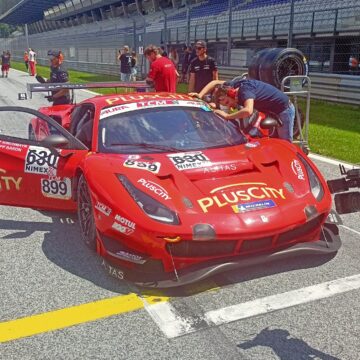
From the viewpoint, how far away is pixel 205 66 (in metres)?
9.04

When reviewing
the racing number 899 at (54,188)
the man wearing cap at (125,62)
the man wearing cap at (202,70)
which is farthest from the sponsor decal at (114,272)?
the man wearing cap at (125,62)

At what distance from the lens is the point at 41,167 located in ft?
14.3

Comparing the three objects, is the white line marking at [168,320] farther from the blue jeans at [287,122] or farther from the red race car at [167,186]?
the blue jeans at [287,122]

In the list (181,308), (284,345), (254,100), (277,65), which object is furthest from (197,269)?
(277,65)

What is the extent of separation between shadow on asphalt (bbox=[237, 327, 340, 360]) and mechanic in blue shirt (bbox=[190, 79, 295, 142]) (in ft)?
8.58

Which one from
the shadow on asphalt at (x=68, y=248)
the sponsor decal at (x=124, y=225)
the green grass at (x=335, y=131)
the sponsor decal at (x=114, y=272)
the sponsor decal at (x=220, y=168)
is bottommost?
the green grass at (x=335, y=131)

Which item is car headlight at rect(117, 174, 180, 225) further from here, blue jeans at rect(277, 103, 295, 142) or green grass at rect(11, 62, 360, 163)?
green grass at rect(11, 62, 360, 163)

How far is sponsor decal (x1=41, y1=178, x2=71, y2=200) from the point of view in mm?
4266

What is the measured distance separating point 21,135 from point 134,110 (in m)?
1.28

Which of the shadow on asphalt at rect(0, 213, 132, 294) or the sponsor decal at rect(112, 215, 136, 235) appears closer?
the sponsor decal at rect(112, 215, 136, 235)

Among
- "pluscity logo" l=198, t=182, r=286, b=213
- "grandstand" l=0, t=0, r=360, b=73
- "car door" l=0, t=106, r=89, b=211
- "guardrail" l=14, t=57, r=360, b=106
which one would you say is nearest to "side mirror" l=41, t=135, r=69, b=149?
"car door" l=0, t=106, r=89, b=211

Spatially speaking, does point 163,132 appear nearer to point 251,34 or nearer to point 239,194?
point 239,194

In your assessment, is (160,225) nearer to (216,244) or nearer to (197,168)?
(216,244)

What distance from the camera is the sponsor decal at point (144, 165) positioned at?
3605mm
